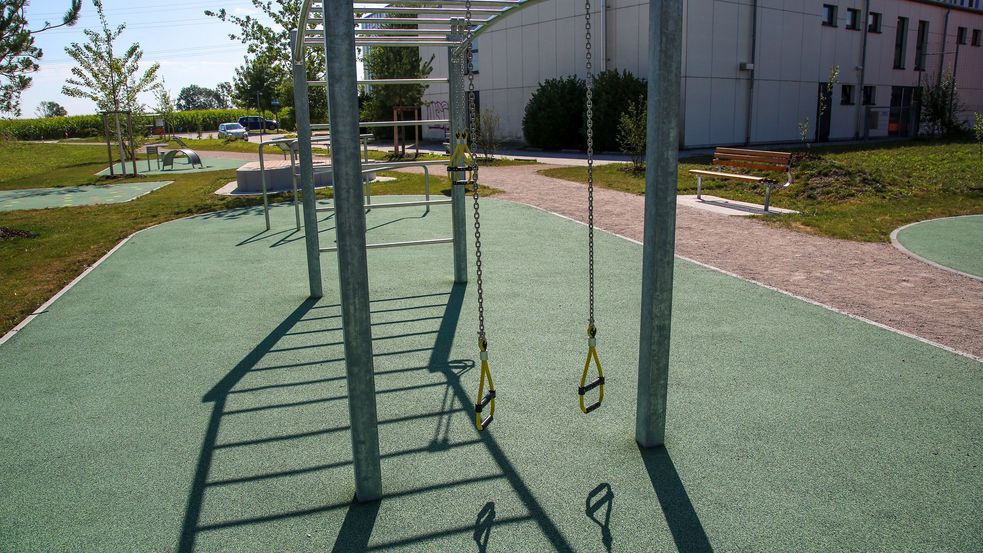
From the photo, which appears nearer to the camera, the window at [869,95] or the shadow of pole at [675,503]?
the shadow of pole at [675,503]

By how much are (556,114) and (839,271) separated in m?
20.8

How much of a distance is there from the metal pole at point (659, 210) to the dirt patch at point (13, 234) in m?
10.3

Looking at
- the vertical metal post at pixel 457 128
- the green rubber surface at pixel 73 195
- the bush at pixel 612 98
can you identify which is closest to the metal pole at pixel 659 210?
the vertical metal post at pixel 457 128

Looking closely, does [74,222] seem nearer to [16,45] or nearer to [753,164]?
[16,45]

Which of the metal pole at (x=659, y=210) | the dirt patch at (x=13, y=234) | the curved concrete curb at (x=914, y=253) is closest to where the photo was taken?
the metal pole at (x=659, y=210)

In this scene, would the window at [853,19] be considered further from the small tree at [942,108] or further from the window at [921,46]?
the window at [921,46]

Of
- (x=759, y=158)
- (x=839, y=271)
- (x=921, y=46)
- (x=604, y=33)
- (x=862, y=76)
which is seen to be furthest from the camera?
(x=921, y=46)

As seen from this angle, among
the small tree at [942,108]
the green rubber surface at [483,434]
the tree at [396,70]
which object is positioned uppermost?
the tree at [396,70]

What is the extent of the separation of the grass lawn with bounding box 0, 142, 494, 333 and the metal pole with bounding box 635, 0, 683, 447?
5486 mm

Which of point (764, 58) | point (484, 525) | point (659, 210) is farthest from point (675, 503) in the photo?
point (764, 58)

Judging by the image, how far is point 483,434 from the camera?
3764mm

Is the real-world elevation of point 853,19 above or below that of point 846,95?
above

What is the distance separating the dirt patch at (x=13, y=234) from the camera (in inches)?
399

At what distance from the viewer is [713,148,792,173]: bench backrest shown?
1262cm
